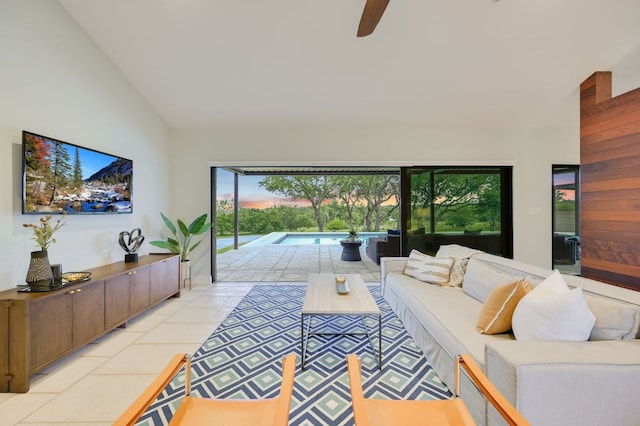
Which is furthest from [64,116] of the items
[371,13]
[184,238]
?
[371,13]

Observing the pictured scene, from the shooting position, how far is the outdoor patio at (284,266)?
5.34 m

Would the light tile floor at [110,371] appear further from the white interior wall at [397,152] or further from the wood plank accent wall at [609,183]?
the wood plank accent wall at [609,183]

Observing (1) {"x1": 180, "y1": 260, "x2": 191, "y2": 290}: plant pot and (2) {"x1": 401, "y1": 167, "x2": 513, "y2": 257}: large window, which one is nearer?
(1) {"x1": 180, "y1": 260, "x2": 191, "y2": 290}: plant pot

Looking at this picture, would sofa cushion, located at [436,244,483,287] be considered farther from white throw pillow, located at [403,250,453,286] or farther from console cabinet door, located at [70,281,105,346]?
console cabinet door, located at [70,281,105,346]

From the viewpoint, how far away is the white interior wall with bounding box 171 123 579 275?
189 inches

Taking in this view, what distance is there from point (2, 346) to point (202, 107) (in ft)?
11.5

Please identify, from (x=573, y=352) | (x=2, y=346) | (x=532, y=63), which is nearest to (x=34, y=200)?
(x=2, y=346)

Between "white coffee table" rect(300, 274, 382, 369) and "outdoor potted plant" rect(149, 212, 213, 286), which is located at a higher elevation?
"outdoor potted plant" rect(149, 212, 213, 286)

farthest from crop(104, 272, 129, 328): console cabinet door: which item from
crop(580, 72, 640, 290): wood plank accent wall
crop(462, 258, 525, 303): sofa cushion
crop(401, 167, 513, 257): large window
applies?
crop(580, 72, 640, 290): wood plank accent wall

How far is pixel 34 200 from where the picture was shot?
2.50 m

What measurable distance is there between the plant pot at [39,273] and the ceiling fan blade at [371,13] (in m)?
3.20

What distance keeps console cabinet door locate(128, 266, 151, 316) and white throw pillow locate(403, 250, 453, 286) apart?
317cm

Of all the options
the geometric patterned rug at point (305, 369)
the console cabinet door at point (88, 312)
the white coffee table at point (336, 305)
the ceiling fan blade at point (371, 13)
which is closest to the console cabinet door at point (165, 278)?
the console cabinet door at point (88, 312)

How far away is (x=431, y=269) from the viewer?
3209mm
